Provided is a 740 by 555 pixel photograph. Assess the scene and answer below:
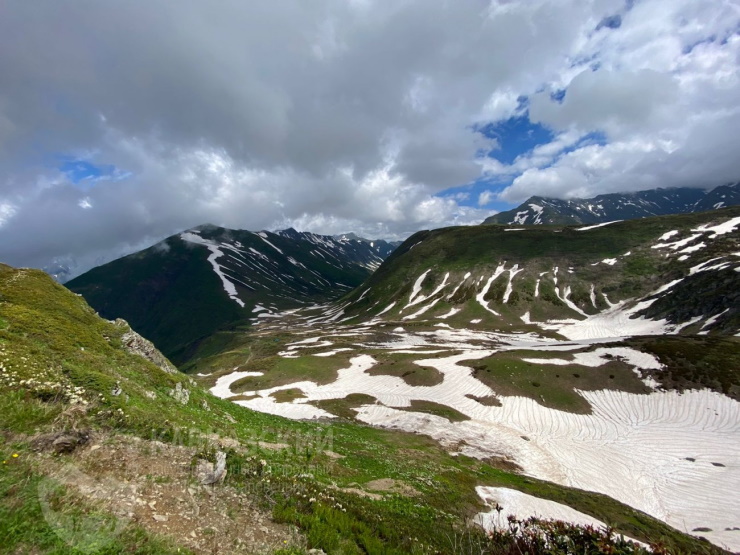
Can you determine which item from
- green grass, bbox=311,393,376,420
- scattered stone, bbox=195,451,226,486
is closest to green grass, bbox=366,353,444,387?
green grass, bbox=311,393,376,420

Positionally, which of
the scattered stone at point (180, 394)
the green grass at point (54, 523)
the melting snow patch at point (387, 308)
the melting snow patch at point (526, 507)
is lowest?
the melting snow patch at point (526, 507)

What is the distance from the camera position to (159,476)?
11039mm

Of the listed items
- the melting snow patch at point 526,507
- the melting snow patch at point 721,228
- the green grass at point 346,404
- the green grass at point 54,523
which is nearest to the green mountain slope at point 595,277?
the melting snow patch at point 721,228

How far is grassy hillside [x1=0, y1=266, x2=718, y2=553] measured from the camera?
27.1 ft

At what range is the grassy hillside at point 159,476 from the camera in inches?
326

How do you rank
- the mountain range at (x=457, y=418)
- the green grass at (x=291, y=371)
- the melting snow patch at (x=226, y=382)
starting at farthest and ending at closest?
the green grass at (x=291, y=371) → the melting snow patch at (x=226, y=382) → the mountain range at (x=457, y=418)

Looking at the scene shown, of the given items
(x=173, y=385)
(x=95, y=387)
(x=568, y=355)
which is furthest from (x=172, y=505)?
(x=568, y=355)

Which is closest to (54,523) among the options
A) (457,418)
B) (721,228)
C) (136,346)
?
(136,346)

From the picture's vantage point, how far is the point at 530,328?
135000mm

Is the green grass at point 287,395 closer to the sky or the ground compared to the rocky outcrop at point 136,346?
closer to the ground

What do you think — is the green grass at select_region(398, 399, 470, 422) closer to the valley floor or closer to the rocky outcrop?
the valley floor

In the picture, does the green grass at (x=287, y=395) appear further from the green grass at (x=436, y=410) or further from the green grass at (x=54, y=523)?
the green grass at (x=54, y=523)

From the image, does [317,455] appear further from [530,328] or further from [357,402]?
[530,328]

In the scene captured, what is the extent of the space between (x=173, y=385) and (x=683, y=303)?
150540 millimetres
